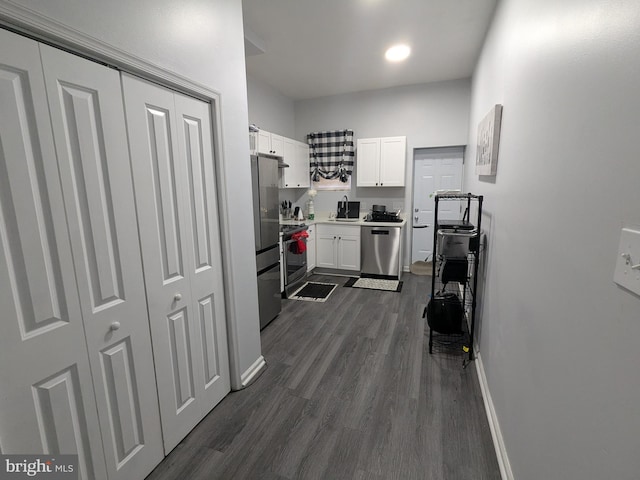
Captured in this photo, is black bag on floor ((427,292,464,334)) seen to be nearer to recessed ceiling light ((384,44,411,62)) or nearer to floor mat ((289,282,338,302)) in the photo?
floor mat ((289,282,338,302))

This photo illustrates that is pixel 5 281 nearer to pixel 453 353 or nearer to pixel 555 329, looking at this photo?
pixel 555 329

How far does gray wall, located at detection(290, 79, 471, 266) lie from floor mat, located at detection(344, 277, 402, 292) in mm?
794

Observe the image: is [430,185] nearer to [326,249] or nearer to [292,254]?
[326,249]

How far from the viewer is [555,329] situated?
3.24 ft

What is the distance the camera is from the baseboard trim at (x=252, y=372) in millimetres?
2161

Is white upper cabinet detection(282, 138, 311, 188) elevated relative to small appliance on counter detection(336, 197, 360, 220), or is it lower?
elevated

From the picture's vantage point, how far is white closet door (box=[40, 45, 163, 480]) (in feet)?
3.62

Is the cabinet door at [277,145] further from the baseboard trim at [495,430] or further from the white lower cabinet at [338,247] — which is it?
the baseboard trim at [495,430]

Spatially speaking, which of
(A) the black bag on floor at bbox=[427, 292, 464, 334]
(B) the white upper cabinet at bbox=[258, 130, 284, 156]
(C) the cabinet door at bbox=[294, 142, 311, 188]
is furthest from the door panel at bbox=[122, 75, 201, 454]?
(C) the cabinet door at bbox=[294, 142, 311, 188]

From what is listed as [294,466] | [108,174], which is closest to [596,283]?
[294,466]

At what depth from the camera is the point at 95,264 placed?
3.97ft

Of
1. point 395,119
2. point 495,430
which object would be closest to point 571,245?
point 495,430

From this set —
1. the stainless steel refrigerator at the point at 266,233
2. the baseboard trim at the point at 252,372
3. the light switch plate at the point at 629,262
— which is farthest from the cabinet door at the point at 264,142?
the light switch plate at the point at 629,262

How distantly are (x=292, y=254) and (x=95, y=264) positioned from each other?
2.72 metres
